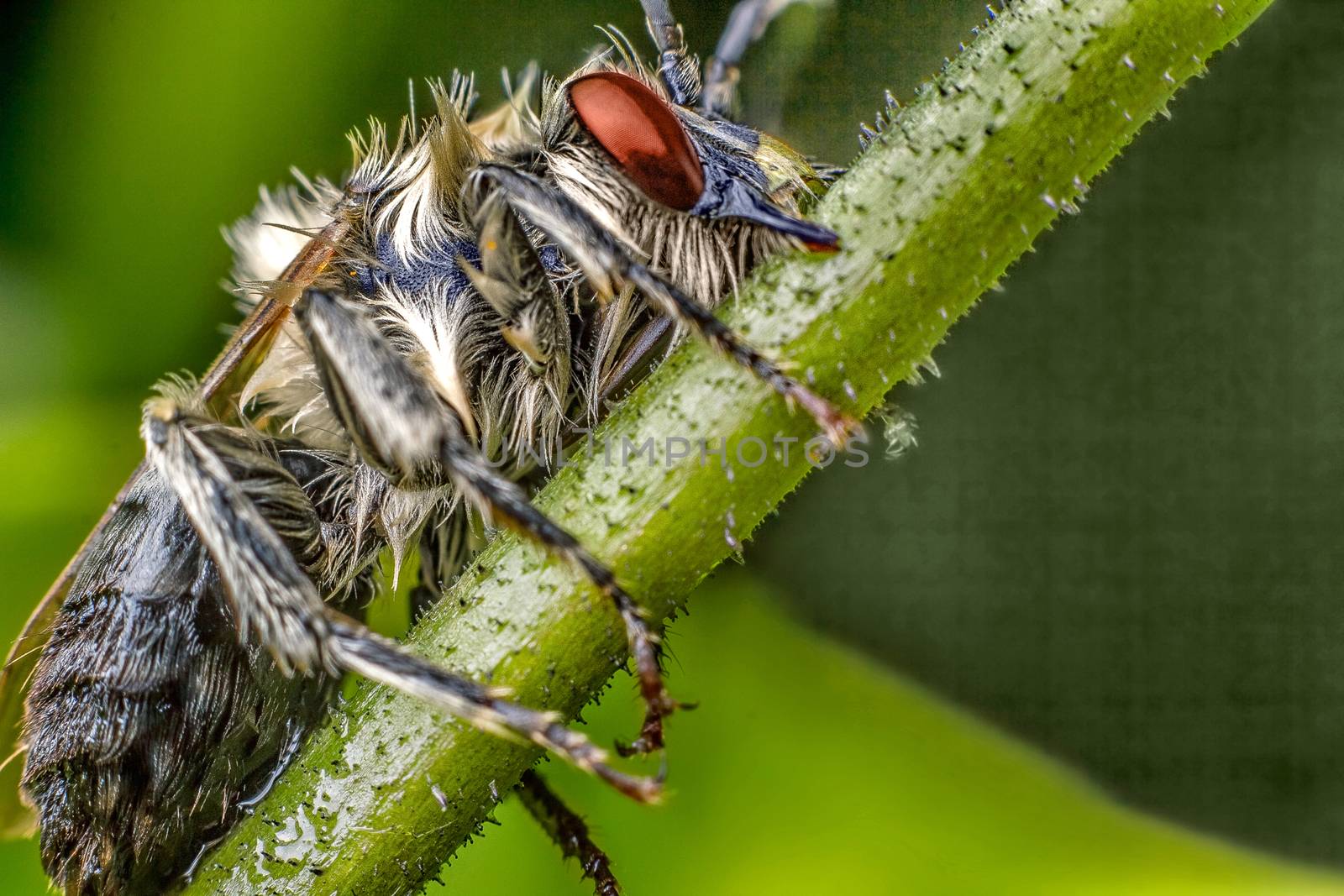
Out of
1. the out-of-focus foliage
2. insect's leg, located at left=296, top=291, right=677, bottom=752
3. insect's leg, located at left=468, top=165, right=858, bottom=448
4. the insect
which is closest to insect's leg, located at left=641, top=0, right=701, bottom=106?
the insect

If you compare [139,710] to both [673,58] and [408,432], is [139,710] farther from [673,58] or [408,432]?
[673,58]

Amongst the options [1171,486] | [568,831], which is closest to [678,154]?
[568,831]

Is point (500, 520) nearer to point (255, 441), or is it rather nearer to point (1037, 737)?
point (255, 441)

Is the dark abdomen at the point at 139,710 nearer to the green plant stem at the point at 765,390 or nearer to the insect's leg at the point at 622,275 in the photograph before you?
the green plant stem at the point at 765,390

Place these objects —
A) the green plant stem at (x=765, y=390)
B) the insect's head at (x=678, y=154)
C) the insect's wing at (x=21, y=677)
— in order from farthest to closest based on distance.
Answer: the insect's wing at (x=21, y=677) < the insect's head at (x=678, y=154) < the green plant stem at (x=765, y=390)

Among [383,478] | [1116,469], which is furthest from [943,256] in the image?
[1116,469]

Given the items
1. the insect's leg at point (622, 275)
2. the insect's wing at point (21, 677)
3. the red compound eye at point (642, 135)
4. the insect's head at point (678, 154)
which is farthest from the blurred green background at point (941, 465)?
the insect's leg at point (622, 275)
